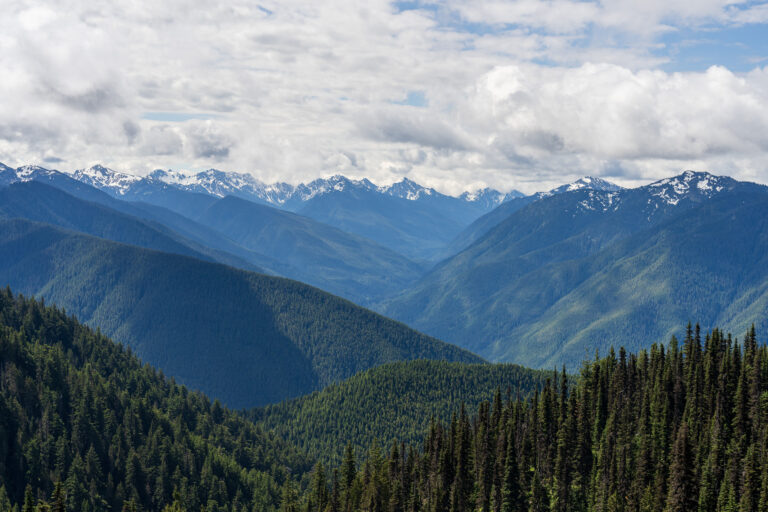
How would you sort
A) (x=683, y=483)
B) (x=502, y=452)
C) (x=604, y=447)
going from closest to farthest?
1. (x=683, y=483)
2. (x=604, y=447)
3. (x=502, y=452)

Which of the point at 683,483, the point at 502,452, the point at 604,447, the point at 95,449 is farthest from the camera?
the point at 95,449

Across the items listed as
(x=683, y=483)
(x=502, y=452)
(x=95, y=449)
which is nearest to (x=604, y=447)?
(x=502, y=452)

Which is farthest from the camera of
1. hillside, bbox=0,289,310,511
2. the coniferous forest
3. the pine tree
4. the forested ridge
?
hillside, bbox=0,289,310,511

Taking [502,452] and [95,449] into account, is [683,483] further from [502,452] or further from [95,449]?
[95,449]

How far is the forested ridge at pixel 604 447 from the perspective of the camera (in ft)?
342

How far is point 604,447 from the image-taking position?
11969 centimetres

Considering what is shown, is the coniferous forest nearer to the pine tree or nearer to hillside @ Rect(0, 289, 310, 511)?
the pine tree

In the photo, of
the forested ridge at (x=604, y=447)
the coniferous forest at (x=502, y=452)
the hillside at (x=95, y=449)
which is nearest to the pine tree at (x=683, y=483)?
the coniferous forest at (x=502, y=452)

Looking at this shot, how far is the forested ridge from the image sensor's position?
104188mm

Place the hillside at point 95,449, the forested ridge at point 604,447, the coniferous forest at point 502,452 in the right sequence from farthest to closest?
the hillside at point 95,449, the coniferous forest at point 502,452, the forested ridge at point 604,447

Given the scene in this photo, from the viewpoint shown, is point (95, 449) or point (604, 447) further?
point (95, 449)

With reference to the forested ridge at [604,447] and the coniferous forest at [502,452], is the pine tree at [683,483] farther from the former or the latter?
the forested ridge at [604,447]

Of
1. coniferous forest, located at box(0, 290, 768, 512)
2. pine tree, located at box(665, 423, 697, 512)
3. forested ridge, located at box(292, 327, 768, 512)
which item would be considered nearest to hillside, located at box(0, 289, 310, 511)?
coniferous forest, located at box(0, 290, 768, 512)

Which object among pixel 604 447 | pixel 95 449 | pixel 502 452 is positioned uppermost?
pixel 604 447
